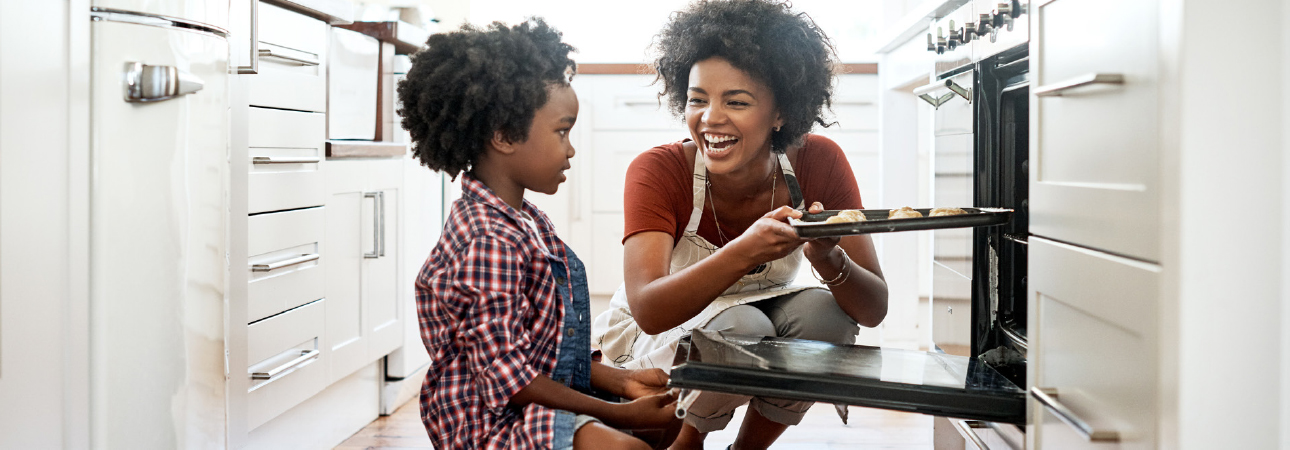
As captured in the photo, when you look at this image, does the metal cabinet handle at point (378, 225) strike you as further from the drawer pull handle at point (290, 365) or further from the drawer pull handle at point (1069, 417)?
the drawer pull handle at point (1069, 417)

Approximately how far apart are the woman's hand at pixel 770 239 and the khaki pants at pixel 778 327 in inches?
9.7

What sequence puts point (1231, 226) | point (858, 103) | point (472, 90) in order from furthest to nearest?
point (858, 103), point (472, 90), point (1231, 226)

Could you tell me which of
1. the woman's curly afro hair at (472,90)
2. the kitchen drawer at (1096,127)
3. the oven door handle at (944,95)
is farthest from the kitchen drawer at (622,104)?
the kitchen drawer at (1096,127)

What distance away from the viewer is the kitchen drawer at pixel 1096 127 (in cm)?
84

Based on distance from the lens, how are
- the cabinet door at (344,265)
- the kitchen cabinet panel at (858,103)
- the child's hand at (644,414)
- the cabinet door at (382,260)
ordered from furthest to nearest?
the kitchen cabinet panel at (858,103)
the cabinet door at (382,260)
the cabinet door at (344,265)
the child's hand at (644,414)

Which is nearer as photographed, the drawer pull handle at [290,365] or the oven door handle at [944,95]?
the oven door handle at [944,95]

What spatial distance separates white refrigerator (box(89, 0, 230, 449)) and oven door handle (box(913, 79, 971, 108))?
111cm

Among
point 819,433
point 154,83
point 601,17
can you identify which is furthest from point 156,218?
point 601,17

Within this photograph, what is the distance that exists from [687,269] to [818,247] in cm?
19

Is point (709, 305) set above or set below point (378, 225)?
below

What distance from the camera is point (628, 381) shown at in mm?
1298

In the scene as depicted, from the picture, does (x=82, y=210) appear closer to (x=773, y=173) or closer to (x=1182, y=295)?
(x=773, y=173)

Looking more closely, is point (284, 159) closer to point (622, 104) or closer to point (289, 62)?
point (289, 62)

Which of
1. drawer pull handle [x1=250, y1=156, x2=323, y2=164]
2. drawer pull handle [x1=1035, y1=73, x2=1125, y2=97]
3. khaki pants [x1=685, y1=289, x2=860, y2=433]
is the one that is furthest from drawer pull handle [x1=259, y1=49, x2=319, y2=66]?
drawer pull handle [x1=1035, y1=73, x2=1125, y2=97]
